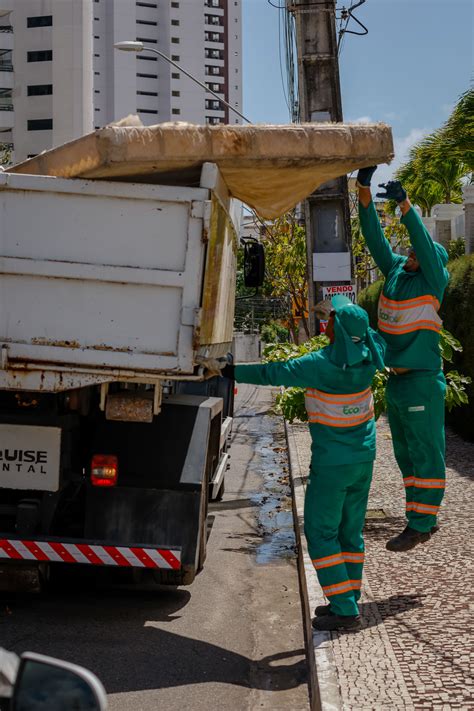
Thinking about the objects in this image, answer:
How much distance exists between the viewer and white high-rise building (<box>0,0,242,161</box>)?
76.9 m

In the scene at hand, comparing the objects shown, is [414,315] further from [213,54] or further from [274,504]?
[213,54]

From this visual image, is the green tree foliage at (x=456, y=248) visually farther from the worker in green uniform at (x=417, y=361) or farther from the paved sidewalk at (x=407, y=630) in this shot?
the worker in green uniform at (x=417, y=361)

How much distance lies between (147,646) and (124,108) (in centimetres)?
10849

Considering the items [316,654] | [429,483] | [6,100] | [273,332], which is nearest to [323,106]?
[429,483]

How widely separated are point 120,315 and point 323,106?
22.5 ft

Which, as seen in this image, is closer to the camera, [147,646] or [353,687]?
[353,687]

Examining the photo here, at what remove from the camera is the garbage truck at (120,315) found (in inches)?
230

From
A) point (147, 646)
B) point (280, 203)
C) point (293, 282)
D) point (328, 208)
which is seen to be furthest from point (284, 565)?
point (293, 282)

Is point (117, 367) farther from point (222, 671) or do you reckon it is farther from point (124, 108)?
point (124, 108)

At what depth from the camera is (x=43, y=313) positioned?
19.5ft

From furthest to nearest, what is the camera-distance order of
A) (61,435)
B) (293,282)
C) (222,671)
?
(293,282) < (61,435) < (222,671)

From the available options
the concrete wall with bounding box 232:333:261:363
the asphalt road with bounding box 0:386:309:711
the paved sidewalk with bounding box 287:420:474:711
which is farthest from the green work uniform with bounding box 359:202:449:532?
the concrete wall with bounding box 232:333:261:363

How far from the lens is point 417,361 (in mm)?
6828

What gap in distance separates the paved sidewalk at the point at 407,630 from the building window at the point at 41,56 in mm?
73229
